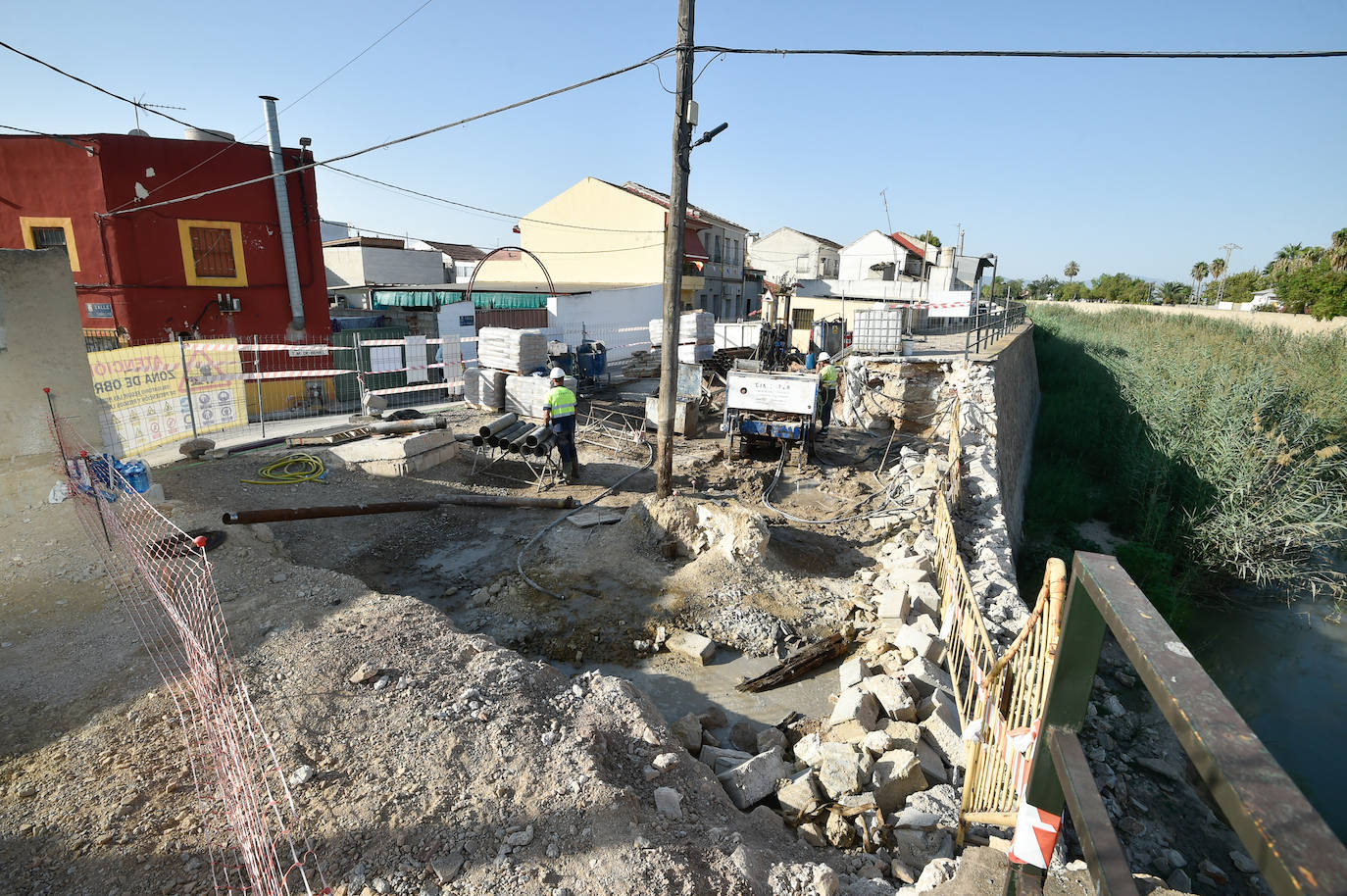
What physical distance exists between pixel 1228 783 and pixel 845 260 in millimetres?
52005

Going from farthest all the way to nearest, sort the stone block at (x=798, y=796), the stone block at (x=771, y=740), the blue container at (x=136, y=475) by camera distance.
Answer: the blue container at (x=136, y=475), the stone block at (x=771, y=740), the stone block at (x=798, y=796)

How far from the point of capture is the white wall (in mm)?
22875

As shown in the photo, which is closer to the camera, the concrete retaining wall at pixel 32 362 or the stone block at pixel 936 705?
the stone block at pixel 936 705

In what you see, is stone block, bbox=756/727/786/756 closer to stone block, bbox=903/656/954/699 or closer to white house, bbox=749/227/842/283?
stone block, bbox=903/656/954/699

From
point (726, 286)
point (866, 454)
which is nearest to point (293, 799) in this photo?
point (866, 454)

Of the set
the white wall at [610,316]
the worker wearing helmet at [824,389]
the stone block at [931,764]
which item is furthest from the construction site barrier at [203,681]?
the white wall at [610,316]

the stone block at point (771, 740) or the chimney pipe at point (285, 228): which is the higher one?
the chimney pipe at point (285, 228)

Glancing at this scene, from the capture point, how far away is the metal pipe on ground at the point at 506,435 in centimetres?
1098

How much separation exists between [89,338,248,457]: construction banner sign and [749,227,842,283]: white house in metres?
40.4

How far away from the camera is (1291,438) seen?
521 inches

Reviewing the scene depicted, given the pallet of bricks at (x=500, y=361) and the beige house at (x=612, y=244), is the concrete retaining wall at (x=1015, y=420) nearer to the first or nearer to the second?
the pallet of bricks at (x=500, y=361)

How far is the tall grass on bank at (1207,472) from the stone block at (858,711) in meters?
7.83

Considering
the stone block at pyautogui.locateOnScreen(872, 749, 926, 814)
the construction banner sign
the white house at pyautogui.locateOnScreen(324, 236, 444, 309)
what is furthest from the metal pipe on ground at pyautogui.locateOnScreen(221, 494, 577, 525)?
the white house at pyautogui.locateOnScreen(324, 236, 444, 309)

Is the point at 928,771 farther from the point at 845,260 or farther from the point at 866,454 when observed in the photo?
the point at 845,260
